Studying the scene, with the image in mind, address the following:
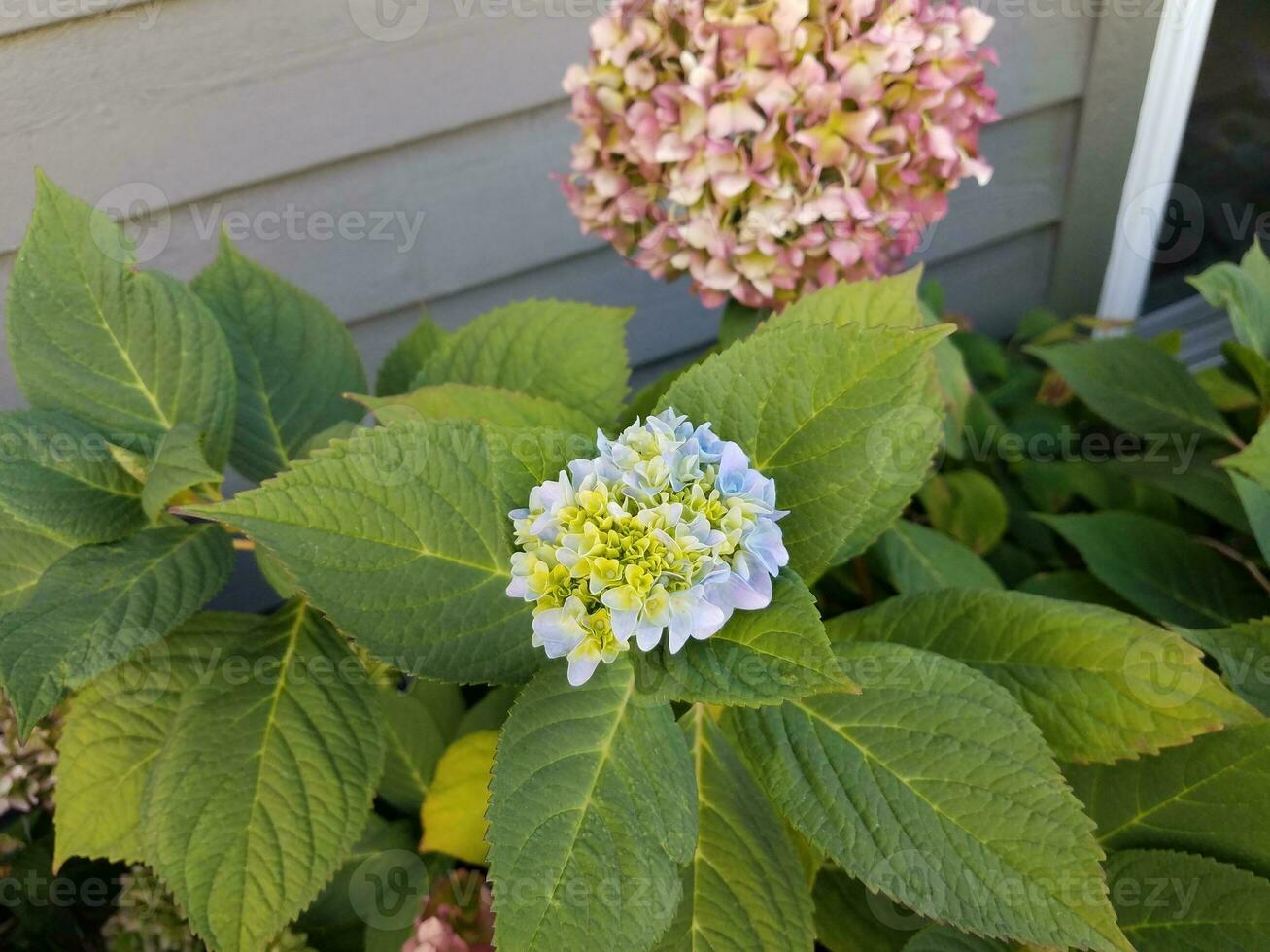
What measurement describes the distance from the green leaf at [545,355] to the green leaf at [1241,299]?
0.64 metres

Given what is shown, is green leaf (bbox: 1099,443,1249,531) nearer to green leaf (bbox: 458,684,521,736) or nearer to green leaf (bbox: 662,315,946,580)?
green leaf (bbox: 662,315,946,580)

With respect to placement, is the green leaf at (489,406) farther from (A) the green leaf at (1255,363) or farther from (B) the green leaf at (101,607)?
(A) the green leaf at (1255,363)

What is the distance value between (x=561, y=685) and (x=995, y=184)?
4.81ft

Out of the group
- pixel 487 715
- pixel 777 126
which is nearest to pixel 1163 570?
pixel 777 126

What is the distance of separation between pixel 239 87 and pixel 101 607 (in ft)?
2.41

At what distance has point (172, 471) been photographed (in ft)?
2.24

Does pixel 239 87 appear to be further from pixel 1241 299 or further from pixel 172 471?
pixel 1241 299

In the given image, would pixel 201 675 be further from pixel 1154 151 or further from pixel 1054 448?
pixel 1154 151

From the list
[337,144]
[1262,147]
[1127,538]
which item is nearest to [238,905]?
[337,144]

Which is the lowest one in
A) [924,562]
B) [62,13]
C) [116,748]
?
[924,562]

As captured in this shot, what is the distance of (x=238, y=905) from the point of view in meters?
0.68

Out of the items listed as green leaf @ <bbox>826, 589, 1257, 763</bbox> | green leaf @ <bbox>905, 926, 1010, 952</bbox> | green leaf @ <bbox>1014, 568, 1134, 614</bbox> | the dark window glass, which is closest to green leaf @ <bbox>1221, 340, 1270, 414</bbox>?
green leaf @ <bbox>1014, 568, 1134, 614</bbox>

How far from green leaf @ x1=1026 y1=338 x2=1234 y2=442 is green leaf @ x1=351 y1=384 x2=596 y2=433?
820 millimetres

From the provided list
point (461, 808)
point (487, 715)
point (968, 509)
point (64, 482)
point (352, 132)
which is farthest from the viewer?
point (968, 509)
